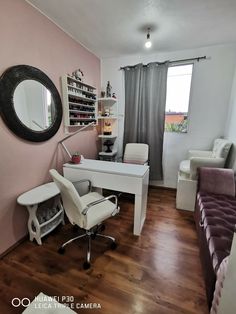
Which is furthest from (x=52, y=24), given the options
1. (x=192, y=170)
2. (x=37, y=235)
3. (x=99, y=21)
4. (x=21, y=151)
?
(x=192, y=170)

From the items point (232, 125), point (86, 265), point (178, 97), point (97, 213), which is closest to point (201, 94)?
point (178, 97)

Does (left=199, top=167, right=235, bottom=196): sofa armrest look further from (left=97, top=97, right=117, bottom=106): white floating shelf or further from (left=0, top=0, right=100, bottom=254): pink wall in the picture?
(left=97, top=97, right=117, bottom=106): white floating shelf

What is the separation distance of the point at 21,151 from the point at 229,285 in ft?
6.65

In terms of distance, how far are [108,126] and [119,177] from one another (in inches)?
71.2

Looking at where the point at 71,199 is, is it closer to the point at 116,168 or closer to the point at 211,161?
the point at 116,168

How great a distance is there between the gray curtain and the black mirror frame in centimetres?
159

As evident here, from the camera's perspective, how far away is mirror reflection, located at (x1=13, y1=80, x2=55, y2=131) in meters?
1.72

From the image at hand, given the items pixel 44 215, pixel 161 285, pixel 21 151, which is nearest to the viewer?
pixel 161 285

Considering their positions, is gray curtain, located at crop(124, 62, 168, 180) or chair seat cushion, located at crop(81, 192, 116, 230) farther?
gray curtain, located at crop(124, 62, 168, 180)

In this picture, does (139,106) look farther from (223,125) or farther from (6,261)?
(6,261)

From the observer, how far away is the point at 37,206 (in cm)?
180

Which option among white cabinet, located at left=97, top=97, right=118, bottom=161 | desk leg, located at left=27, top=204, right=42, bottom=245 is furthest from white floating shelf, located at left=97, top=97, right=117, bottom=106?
desk leg, located at left=27, top=204, right=42, bottom=245

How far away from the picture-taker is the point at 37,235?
71.0 inches

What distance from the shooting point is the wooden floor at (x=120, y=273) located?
1.26 metres
